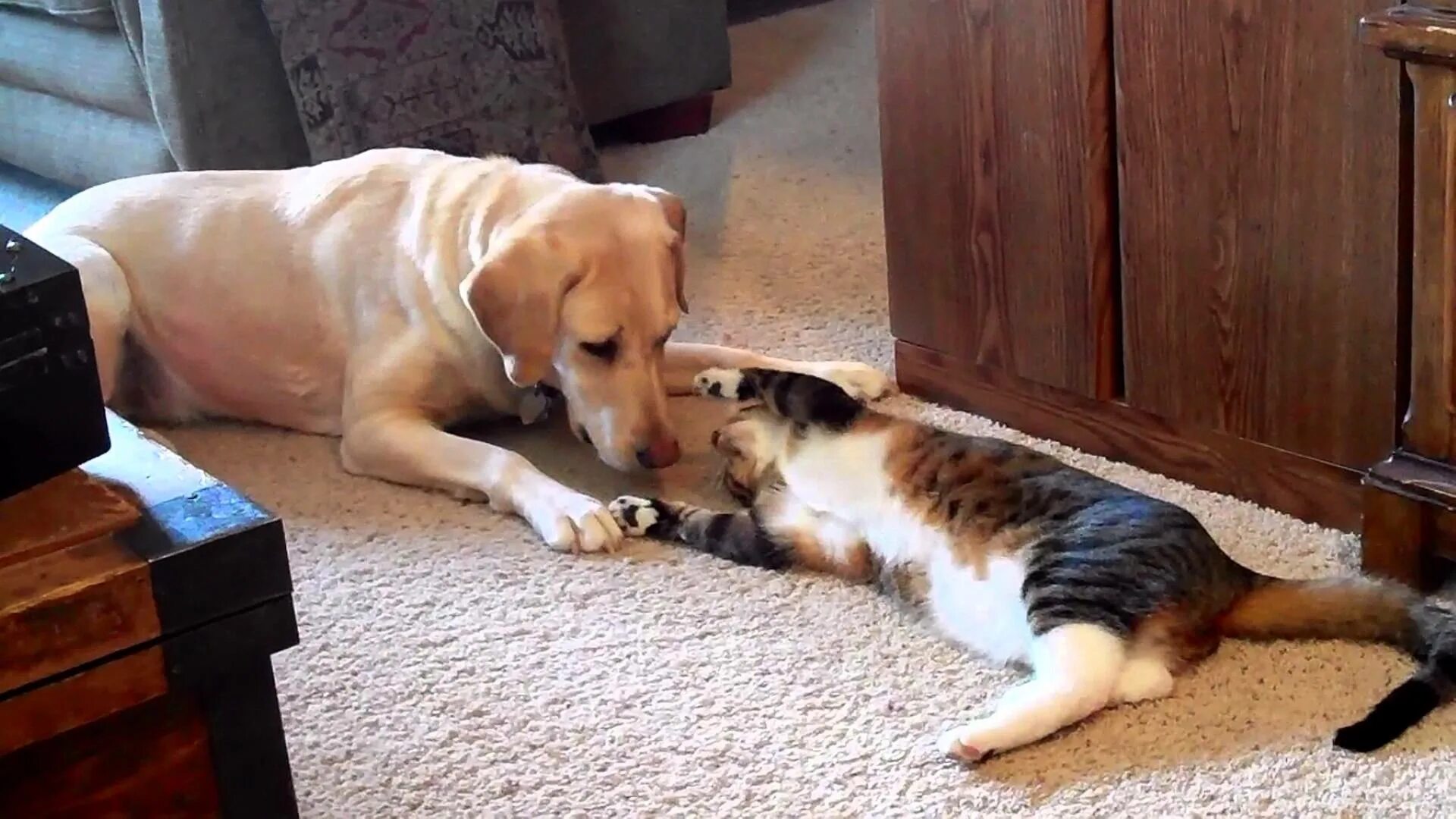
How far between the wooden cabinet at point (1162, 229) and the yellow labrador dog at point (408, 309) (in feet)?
0.81

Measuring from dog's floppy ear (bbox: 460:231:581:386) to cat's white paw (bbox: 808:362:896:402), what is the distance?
16.5 inches

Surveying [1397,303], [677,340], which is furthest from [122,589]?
[677,340]

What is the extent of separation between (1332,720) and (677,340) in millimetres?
1108

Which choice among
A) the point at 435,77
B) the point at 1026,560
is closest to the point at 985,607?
the point at 1026,560

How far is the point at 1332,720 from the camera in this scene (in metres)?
1.32

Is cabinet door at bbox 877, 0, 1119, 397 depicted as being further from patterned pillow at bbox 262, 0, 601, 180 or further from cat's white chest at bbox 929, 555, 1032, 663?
patterned pillow at bbox 262, 0, 601, 180

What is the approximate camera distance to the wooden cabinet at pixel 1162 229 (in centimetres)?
145

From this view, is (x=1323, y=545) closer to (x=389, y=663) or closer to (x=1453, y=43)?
(x=1453, y=43)

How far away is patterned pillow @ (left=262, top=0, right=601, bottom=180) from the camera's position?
2.54 metres

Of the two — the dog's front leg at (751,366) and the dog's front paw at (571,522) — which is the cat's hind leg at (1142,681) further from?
the dog's front leg at (751,366)

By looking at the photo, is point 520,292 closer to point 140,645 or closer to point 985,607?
point 985,607

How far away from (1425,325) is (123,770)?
1.07 meters

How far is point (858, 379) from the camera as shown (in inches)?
79.0

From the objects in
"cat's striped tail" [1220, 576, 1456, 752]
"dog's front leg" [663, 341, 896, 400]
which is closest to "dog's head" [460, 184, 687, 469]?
"dog's front leg" [663, 341, 896, 400]
